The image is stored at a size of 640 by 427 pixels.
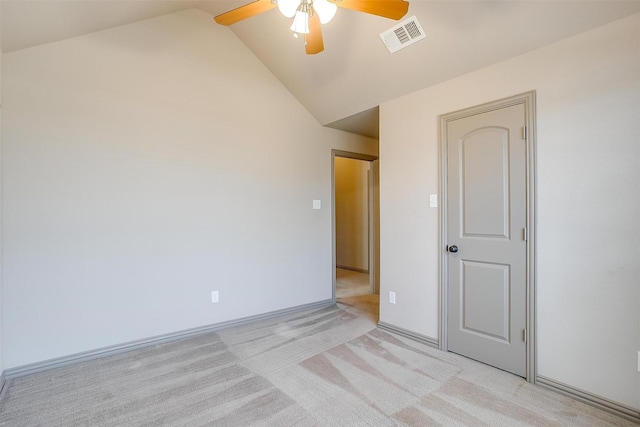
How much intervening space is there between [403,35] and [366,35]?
33 centimetres

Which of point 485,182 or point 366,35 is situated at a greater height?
point 366,35

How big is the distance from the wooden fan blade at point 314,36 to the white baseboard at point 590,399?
9.21 ft

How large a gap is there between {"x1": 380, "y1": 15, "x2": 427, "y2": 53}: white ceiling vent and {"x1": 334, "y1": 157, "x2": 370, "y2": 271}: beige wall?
11.8 feet

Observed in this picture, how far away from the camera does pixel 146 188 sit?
9.19 ft

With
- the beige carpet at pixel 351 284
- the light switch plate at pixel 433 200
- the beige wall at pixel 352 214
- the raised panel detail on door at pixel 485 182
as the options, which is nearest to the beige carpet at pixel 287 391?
the raised panel detail on door at pixel 485 182

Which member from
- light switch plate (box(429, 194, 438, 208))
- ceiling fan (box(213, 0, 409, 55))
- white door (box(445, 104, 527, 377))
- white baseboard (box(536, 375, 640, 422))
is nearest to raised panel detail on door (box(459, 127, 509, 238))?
white door (box(445, 104, 527, 377))

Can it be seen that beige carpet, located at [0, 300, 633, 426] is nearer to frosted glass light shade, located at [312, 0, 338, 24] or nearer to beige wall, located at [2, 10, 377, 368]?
beige wall, located at [2, 10, 377, 368]

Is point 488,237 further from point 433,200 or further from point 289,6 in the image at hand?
point 289,6

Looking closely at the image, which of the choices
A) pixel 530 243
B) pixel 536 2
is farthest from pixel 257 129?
pixel 530 243

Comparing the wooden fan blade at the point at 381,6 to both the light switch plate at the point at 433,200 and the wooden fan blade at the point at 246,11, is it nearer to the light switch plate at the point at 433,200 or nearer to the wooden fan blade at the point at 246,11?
the wooden fan blade at the point at 246,11

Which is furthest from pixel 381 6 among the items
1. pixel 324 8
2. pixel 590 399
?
pixel 590 399

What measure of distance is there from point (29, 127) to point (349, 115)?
2.94m

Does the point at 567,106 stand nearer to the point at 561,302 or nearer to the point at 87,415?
the point at 561,302

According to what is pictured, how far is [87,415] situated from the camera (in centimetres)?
184
